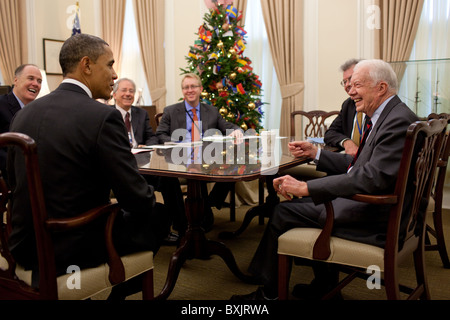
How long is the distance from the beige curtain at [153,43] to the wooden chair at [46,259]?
525 centimetres

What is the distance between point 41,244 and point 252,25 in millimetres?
5223

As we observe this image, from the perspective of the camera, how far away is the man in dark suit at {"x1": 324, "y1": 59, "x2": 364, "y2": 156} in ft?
10.6

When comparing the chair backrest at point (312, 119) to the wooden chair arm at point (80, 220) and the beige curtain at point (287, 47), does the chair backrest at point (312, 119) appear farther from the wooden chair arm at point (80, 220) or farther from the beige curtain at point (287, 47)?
the wooden chair arm at point (80, 220)

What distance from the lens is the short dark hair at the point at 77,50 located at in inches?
66.1

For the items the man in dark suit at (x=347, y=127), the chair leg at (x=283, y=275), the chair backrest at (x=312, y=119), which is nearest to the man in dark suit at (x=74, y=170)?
the chair leg at (x=283, y=275)

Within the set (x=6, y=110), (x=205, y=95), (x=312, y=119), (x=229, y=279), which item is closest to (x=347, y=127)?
(x=312, y=119)

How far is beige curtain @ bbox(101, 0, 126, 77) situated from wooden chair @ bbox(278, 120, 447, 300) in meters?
5.86

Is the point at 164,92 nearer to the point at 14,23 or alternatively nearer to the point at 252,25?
the point at 252,25

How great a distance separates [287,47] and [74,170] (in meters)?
4.60

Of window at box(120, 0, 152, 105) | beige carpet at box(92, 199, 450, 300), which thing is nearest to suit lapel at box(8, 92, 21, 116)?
beige carpet at box(92, 199, 450, 300)

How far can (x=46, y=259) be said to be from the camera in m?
1.37

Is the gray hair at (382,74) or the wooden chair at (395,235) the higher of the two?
the gray hair at (382,74)

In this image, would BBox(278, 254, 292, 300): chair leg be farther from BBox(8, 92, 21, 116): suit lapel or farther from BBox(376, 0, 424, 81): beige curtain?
BBox(376, 0, 424, 81): beige curtain

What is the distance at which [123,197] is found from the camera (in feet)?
5.23
